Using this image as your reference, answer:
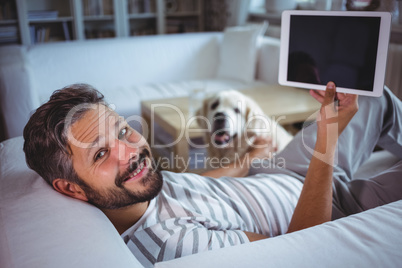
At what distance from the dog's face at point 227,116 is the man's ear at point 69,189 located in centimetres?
113

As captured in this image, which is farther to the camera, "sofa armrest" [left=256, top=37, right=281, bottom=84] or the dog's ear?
"sofa armrest" [left=256, top=37, right=281, bottom=84]

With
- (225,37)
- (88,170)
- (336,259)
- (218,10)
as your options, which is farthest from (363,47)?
(218,10)

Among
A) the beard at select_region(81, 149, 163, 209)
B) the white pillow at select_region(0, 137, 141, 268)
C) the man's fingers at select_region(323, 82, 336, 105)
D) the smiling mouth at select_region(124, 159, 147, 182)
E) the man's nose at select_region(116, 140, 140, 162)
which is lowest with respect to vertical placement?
the beard at select_region(81, 149, 163, 209)

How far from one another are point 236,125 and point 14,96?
46.2 inches

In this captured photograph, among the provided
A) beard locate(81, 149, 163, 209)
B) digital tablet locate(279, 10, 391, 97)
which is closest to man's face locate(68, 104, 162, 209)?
beard locate(81, 149, 163, 209)

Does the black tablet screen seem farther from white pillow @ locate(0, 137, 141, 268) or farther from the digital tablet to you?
white pillow @ locate(0, 137, 141, 268)

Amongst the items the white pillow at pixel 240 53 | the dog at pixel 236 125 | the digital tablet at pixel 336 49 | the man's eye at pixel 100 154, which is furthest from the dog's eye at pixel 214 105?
the white pillow at pixel 240 53

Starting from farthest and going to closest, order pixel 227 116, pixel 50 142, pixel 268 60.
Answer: pixel 268 60 → pixel 227 116 → pixel 50 142

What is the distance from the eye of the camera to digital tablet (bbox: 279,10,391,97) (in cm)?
88

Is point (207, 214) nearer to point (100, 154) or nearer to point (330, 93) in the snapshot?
point (100, 154)

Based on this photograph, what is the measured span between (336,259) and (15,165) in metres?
0.76

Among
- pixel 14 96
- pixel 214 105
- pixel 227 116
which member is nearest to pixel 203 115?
pixel 214 105

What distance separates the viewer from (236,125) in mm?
1962

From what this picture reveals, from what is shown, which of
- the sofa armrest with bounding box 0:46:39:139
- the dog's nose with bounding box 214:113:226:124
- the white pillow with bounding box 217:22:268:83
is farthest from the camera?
the white pillow with bounding box 217:22:268:83
